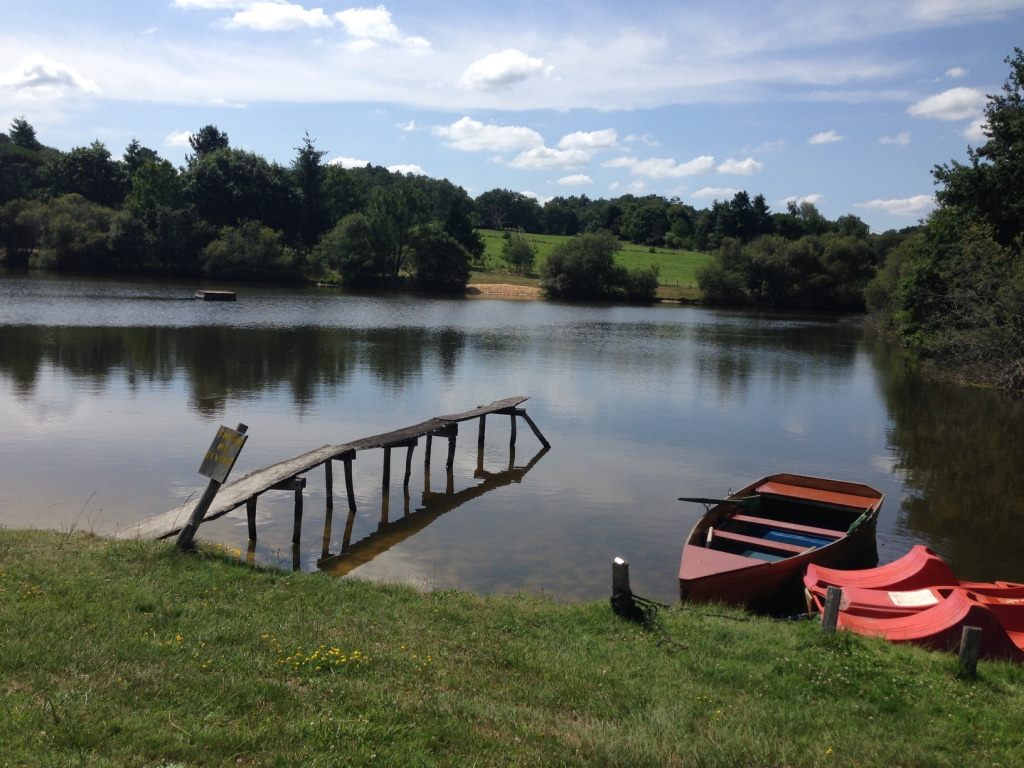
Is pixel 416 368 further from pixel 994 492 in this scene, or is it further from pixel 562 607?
pixel 562 607

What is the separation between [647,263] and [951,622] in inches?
3983

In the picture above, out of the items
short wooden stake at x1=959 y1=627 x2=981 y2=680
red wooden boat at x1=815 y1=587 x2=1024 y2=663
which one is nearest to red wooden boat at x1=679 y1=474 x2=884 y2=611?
red wooden boat at x1=815 y1=587 x2=1024 y2=663

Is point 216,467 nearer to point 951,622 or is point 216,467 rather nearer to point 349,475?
point 349,475

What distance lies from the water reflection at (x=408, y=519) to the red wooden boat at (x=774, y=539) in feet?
17.1

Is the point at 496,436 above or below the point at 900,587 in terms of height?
below

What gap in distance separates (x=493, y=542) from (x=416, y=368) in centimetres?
2101

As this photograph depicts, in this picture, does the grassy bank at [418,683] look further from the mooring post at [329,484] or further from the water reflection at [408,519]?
the mooring post at [329,484]

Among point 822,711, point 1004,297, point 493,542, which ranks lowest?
point 493,542

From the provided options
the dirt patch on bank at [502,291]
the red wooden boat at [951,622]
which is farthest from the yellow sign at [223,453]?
the dirt patch on bank at [502,291]

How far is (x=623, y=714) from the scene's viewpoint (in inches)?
271

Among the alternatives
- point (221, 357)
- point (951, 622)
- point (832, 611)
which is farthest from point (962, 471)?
point (221, 357)

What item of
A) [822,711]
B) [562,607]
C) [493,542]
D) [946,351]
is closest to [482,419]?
[493,542]

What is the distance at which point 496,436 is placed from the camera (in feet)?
79.8

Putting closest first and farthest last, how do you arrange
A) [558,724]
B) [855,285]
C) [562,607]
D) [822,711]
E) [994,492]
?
1. [558,724]
2. [822,711]
3. [562,607]
4. [994,492]
5. [855,285]
